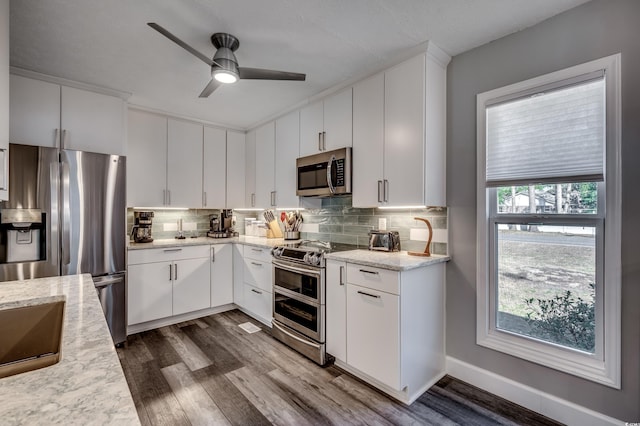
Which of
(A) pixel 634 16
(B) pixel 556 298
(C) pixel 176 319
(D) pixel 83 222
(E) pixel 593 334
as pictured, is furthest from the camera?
(C) pixel 176 319

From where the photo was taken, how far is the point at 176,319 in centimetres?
341

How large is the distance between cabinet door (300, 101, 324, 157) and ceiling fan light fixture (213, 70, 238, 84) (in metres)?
1.09

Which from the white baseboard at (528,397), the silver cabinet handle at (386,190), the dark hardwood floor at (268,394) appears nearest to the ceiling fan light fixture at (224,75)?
the silver cabinet handle at (386,190)

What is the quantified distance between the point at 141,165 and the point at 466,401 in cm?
378

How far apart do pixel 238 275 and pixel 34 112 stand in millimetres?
2428

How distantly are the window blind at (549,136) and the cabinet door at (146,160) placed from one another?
133 inches

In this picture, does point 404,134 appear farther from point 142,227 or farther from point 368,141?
point 142,227

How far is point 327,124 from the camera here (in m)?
2.96

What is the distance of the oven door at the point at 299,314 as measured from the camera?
2520mm

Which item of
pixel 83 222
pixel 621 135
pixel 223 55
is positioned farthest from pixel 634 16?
pixel 83 222

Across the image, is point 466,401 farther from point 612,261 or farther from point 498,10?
point 498,10

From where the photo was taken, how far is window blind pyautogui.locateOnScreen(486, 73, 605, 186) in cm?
177

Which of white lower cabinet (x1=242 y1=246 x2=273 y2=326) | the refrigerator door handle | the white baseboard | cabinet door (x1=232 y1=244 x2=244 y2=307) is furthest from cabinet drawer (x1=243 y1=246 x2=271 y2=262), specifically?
the white baseboard

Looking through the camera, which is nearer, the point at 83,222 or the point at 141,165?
the point at 83,222
